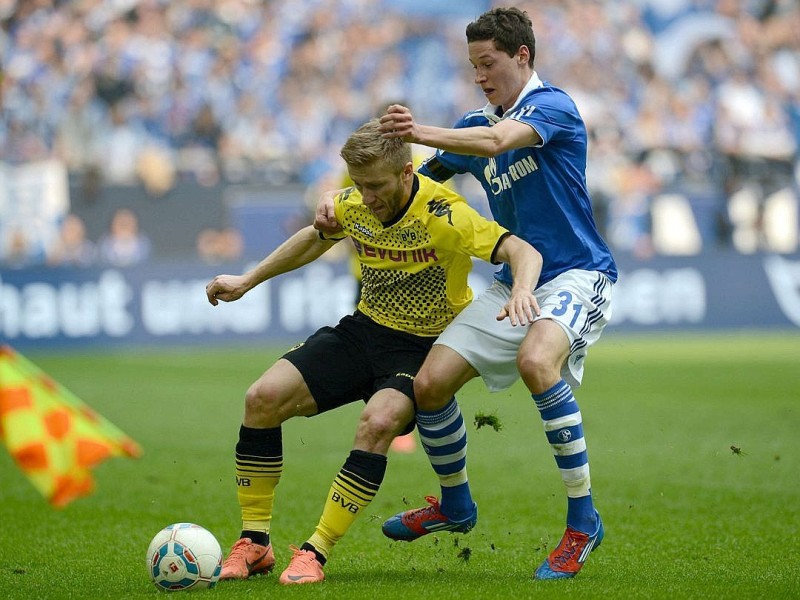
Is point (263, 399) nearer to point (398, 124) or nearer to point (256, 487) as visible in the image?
point (256, 487)

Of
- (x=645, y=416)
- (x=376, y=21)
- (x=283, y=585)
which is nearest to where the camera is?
(x=283, y=585)

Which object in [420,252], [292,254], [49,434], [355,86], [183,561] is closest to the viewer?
[49,434]

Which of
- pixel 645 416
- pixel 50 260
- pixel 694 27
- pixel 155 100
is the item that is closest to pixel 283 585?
pixel 645 416

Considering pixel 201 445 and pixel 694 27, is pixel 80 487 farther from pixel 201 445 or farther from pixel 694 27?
pixel 694 27

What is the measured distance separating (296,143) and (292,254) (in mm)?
14728

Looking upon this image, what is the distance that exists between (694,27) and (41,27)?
1243cm

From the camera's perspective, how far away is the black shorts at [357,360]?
5117mm

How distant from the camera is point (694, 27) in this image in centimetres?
2381

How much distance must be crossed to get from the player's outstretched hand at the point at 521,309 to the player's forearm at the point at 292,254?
3.41ft

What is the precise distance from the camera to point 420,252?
5133 mm

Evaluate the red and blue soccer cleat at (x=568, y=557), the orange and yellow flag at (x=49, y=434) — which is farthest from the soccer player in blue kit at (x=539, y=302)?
the orange and yellow flag at (x=49, y=434)

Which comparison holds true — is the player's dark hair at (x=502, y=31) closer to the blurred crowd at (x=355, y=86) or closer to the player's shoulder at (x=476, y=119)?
the player's shoulder at (x=476, y=119)

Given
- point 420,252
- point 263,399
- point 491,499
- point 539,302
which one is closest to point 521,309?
point 539,302

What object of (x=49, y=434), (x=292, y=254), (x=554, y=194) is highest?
(x=554, y=194)
